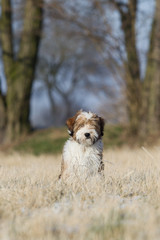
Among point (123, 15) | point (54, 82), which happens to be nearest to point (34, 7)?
point (123, 15)

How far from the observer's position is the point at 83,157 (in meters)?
5.96

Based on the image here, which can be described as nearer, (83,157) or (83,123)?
(83,123)

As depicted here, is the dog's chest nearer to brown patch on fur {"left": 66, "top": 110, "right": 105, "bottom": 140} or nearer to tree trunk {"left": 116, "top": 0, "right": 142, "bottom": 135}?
brown patch on fur {"left": 66, "top": 110, "right": 105, "bottom": 140}

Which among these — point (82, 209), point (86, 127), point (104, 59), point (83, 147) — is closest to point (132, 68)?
point (104, 59)

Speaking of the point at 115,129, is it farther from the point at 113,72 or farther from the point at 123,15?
the point at 123,15

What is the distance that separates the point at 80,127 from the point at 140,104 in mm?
9366

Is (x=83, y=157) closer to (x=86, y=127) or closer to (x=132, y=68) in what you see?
(x=86, y=127)

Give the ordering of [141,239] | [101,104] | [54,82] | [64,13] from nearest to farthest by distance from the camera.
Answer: [141,239], [64,13], [101,104], [54,82]

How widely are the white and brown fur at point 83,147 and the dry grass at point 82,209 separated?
1.13ft

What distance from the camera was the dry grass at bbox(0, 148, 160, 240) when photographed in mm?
3650

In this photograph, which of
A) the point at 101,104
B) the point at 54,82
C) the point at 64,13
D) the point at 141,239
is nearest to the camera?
the point at 141,239

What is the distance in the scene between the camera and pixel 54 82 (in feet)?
113

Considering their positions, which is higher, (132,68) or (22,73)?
(22,73)

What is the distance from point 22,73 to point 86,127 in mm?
11994
